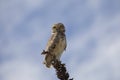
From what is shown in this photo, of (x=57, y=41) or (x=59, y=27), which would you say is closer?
(x=57, y=41)

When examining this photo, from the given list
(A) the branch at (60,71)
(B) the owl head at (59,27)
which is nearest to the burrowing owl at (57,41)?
(B) the owl head at (59,27)

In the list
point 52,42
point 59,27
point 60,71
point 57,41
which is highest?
point 59,27

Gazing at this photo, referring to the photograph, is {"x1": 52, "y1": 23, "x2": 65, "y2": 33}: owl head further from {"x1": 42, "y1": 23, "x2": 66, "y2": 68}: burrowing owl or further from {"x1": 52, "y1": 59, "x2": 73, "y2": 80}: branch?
{"x1": 52, "y1": 59, "x2": 73, "y2": 80}: branch

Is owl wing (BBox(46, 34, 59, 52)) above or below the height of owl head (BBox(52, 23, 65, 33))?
below

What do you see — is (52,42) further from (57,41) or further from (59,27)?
(59,27)

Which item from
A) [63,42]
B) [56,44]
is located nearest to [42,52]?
[56,44]

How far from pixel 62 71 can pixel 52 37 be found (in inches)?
190

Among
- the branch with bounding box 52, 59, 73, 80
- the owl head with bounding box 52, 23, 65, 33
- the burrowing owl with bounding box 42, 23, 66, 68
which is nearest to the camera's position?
the branch with bounding box 52, 59, 73, 80

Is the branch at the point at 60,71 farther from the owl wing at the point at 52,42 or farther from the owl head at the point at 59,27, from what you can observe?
the owl head at the point at 59,27

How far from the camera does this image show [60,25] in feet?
35.8

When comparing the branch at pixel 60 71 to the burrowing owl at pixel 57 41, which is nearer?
the branch at pixel 60 71

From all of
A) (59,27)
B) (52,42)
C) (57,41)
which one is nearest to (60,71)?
(52,42)

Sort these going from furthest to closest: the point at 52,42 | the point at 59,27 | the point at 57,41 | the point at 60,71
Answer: the point at 59,27
the point at 57,41
the point at 52,42
the point at 60,71

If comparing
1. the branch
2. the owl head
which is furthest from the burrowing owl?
the branch
